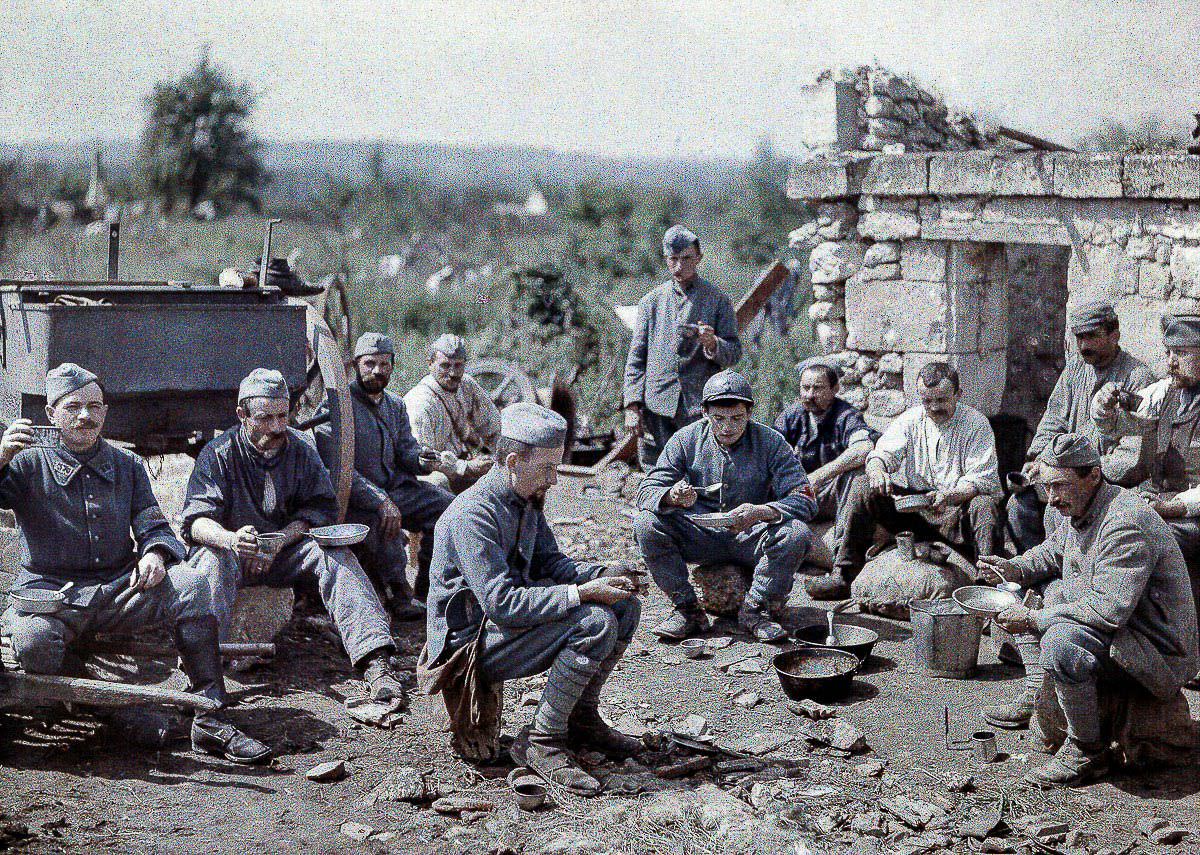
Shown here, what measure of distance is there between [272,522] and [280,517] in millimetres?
46

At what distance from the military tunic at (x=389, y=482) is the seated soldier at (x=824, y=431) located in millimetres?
2136

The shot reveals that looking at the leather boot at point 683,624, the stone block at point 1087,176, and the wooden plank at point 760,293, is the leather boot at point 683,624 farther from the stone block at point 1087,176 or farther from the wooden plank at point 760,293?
the wooden plank at point 760,293

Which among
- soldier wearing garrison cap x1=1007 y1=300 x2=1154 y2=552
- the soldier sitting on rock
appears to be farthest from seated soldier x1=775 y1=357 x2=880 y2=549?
soldier wearing garrison cap x1=1007 y1=300 x2=1154 y2=552

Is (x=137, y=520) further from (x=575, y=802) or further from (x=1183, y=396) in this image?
(x=1183, y=396)

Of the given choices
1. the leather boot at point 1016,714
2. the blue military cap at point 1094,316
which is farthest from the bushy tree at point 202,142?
the leather boot at point 1016,714

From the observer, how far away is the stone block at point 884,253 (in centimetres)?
898

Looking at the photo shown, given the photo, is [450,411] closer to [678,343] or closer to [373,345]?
[373,345]

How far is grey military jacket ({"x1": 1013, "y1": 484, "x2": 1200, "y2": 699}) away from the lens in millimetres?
4734

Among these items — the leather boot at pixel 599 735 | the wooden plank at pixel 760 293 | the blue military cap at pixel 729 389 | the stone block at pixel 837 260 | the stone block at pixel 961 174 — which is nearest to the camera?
the leather boot at pixel 599 735

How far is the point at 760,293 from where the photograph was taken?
11.0 m

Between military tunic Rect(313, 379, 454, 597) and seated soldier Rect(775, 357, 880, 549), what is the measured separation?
7.01 feet

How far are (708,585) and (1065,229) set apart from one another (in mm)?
3400

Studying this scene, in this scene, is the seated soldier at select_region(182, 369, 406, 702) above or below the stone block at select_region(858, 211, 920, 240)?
below

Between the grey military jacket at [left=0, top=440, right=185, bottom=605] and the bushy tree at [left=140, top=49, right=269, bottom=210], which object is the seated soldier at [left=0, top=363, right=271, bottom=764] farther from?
the bushy tree at [left=140, top=49, right=269, bottom=210]
